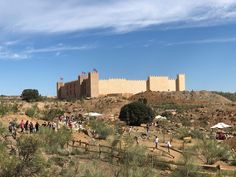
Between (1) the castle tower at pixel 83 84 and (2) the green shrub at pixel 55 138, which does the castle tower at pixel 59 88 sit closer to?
(1) the castle tower at pixel 83 84

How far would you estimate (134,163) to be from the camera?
2500 cm

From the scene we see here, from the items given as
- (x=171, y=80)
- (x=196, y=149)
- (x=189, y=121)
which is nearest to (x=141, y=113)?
(x=189, y=121)

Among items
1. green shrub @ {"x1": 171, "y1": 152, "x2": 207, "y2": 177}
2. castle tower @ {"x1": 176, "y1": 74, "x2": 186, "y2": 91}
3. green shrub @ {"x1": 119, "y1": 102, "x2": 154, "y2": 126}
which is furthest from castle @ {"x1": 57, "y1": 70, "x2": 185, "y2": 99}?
green shrub @ {"x1": 171, "y1": 152, "x2": 207, "y2": 177}

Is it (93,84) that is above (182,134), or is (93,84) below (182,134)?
above

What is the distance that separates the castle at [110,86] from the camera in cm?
9400

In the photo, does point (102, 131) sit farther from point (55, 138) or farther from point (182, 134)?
point (182, 134)

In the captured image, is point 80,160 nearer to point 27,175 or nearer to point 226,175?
point 226,175

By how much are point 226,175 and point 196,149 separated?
9610 millimetres

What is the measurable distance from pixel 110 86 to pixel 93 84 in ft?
19.0

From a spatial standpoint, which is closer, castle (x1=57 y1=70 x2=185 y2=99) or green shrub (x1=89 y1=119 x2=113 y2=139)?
green shrub (x1=89 y1=119 x2=113 y2=139)

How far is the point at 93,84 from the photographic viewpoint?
9344 cm

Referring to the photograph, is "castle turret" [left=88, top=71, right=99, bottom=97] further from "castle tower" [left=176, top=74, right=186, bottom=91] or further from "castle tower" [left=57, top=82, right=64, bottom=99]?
"castle tower" [left=176, top=74, right=186, bottom=91]

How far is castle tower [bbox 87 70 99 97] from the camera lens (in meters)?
92.9

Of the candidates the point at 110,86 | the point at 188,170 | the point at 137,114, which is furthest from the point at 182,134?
the point at 110,86
